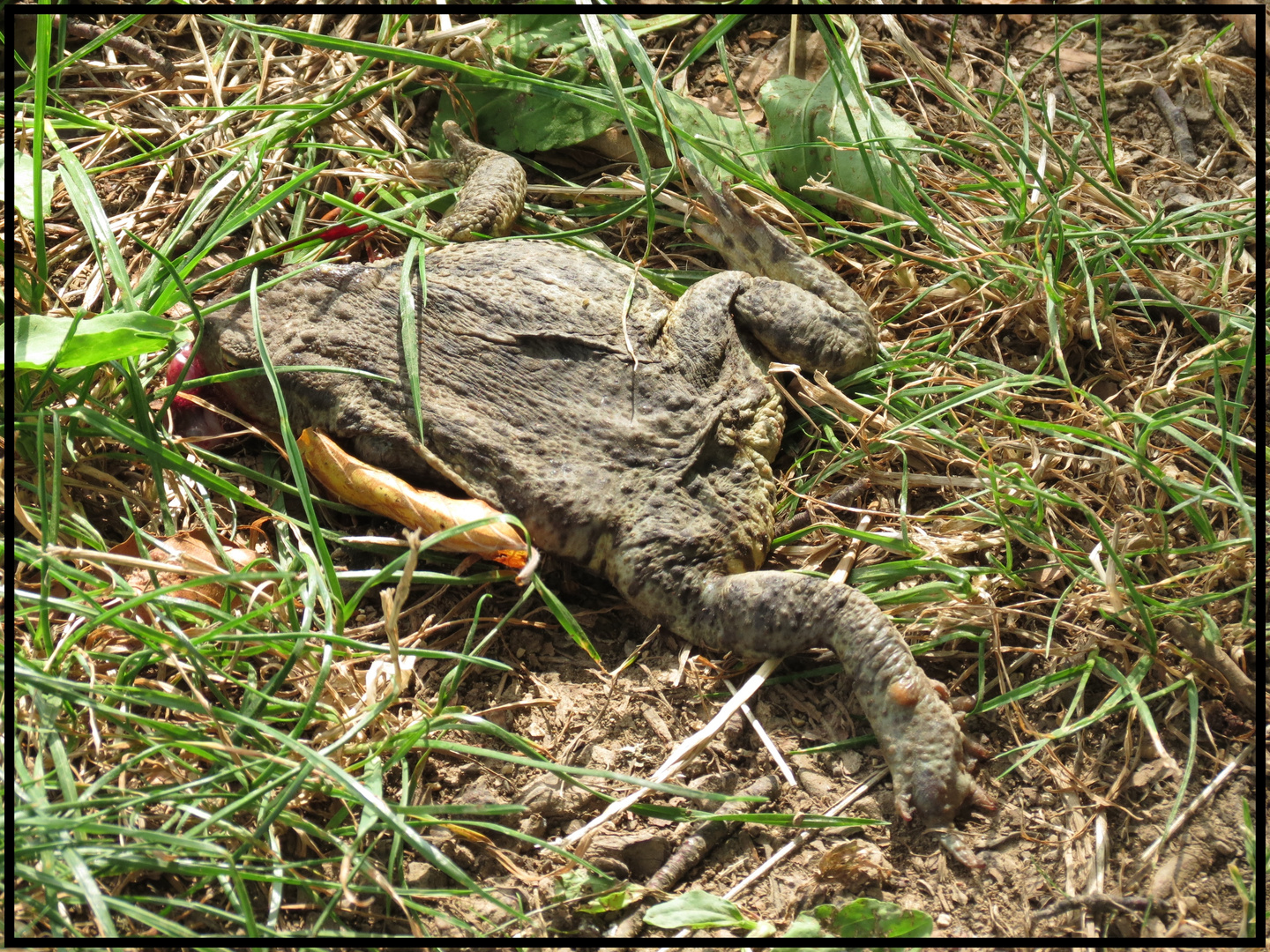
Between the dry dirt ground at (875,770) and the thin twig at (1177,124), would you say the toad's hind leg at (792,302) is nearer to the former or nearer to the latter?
the dry dirt ground at (875,770)

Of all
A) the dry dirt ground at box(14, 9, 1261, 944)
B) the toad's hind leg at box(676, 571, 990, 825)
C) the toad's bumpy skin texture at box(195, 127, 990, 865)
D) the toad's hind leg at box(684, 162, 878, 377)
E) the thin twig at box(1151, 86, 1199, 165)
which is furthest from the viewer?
the thin twig at box(1151, 86, 1199, 165)

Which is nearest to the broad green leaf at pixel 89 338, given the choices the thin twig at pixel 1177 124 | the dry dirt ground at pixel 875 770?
the dry dirt ground at pixel 875 770

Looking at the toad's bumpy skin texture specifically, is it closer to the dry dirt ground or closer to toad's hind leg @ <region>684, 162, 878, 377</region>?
toad's hind leg @ <region>684, 162, 878, 377</region>

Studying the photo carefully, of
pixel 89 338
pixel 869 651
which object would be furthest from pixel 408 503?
pixel 869 651

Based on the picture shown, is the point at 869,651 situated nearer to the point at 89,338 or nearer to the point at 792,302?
the point at 792,302

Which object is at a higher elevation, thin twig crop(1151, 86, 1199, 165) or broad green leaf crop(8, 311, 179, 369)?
Result: thin twig crop(1151, 86, 1199, 165)

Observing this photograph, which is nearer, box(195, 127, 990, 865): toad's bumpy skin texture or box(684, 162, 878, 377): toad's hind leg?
box(195, 127, 990, 865): toad's bumpy skin texture

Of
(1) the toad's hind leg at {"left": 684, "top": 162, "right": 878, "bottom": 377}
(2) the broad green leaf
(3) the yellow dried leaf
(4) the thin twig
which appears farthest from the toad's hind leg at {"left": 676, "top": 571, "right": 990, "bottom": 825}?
(4) the thin twig

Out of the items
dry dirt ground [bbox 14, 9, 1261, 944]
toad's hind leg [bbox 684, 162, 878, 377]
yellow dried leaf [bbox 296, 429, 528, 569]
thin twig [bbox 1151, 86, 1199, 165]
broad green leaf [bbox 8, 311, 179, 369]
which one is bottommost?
dry dirt ground [bbox 14, 9, 1261, 944]
